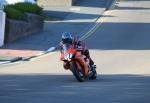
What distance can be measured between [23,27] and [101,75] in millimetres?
13707

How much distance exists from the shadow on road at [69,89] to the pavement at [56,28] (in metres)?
7.46

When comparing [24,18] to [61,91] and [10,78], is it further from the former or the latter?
[61,91]

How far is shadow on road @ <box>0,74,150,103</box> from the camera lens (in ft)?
46.3

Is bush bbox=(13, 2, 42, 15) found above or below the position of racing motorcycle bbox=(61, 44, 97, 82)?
below

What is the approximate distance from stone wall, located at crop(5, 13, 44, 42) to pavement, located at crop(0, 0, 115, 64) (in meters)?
0.29

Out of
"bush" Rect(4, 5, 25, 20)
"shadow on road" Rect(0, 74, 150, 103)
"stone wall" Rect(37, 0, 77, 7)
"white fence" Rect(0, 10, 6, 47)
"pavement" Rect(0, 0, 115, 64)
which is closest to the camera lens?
"shadow on road" Rect(0, 74, 150, 103)

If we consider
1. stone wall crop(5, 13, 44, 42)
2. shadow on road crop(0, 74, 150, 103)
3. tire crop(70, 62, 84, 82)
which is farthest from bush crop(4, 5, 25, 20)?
tire crop(70, 62, 84, 82)

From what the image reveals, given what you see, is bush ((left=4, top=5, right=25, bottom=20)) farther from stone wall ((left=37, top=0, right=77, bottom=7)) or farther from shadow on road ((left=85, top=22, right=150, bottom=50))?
stone wall ((left=37, top=0, right=77, bottom=7))

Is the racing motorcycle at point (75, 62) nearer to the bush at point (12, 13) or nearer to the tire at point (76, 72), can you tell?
the tire at point (76, 72)

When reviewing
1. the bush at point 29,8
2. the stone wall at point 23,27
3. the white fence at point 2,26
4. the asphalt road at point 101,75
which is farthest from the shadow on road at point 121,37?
the white fence at point 2,26

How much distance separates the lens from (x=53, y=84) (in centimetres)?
1741

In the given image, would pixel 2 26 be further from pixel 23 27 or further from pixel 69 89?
pixel 69 89

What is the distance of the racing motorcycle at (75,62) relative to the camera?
Result: 18.3 metres

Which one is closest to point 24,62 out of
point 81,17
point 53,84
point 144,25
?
point 53,84
